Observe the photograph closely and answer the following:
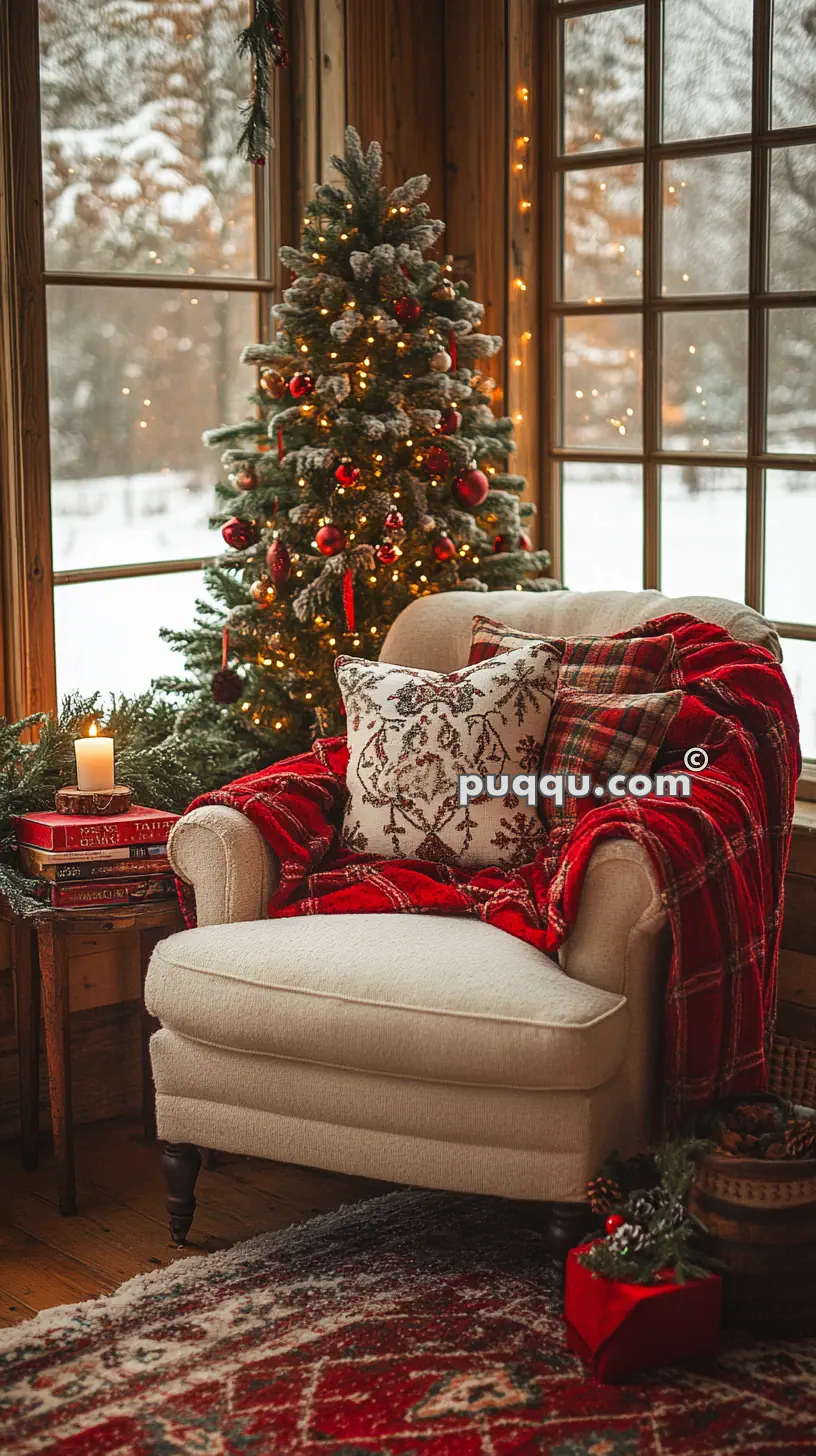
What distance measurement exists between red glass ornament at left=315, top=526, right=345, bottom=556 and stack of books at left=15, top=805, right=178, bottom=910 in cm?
69

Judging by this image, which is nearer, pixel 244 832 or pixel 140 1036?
pixel 244 832

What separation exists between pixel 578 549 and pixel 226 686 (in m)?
1.02

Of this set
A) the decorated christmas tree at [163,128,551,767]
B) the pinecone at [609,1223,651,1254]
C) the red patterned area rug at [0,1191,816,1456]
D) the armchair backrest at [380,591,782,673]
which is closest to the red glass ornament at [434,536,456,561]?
the decorated christmas tree at [163,128,551,767]

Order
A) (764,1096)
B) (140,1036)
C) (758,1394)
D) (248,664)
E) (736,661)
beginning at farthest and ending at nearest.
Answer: (248,664), (140,1036), (736,661), (764,1096), (758,1394)

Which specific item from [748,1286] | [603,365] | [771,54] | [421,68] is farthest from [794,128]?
[748,1286]

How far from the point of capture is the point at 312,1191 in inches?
112

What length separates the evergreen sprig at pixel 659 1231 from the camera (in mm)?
2141

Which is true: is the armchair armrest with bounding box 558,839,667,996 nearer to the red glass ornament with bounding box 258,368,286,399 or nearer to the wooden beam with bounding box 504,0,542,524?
the red glass ornament with bounding box 258,368,286,399

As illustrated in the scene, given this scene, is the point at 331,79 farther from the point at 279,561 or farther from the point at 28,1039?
the point at 28,1039

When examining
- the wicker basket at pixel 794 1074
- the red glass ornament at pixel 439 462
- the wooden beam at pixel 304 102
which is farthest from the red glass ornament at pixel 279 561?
the wicker basket at pixel 794 1074

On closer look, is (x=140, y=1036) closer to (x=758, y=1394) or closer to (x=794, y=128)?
(x=758, y=1394)

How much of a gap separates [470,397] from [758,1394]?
83.4 inches

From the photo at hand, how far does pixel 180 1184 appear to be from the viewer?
262cm

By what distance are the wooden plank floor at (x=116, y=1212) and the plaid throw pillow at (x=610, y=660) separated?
3.28 feet
